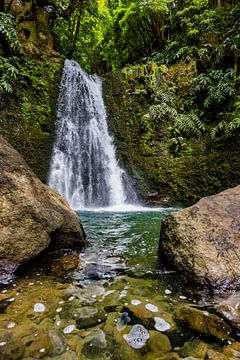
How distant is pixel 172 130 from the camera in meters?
9.41

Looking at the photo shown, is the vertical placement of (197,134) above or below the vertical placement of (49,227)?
above

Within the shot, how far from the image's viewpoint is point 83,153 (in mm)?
8719

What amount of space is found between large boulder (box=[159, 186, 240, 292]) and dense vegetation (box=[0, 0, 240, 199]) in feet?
18.7

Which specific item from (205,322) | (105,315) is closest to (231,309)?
(205,322)

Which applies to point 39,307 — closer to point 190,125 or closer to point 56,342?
point 56,342

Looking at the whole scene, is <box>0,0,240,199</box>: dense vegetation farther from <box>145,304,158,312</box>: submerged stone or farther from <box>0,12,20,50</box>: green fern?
<box>145,304,158,312</box>: submerged stone

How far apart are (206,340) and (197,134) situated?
321 inches

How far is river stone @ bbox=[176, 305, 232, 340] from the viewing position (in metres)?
1.67

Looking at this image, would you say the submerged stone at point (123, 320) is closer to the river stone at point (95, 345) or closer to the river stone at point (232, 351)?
the river stone at point (95, 345)

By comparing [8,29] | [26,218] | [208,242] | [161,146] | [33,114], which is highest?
[8,29]

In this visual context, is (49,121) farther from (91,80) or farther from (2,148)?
(2,148)

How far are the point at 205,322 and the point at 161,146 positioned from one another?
7787 mm

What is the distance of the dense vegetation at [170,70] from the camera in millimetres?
8641

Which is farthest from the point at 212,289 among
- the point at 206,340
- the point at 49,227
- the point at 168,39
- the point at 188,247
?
the point at 168,39
